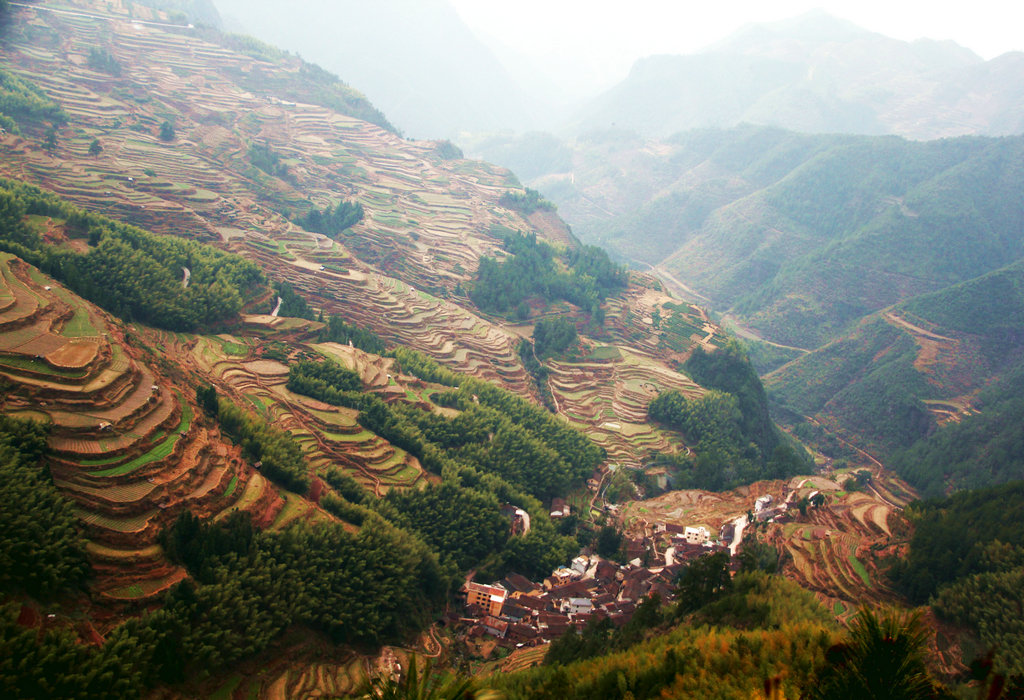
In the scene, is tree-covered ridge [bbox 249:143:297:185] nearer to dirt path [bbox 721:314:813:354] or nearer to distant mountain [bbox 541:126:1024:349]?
dirt path [bbox 721:314:813:354]

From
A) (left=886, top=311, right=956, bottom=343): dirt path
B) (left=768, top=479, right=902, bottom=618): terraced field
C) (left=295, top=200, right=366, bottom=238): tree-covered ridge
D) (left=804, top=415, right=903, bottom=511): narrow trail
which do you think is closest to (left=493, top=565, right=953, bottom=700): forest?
(left=768, top=479, right=902, bottom=618): terraced field

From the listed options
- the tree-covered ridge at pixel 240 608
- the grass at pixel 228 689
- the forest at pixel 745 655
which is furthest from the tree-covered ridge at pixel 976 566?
the grass at pixel 228 689

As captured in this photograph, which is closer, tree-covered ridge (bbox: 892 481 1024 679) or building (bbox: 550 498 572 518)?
tree-covered ridge (bbox: 892 481 1024 679)

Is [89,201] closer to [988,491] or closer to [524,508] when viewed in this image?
[524,508]

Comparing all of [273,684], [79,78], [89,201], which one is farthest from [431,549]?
[79,78]

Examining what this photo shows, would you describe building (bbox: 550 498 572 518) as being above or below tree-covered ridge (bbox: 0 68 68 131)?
below

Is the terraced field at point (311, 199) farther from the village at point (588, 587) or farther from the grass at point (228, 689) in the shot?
the grass at point (228, 689)
